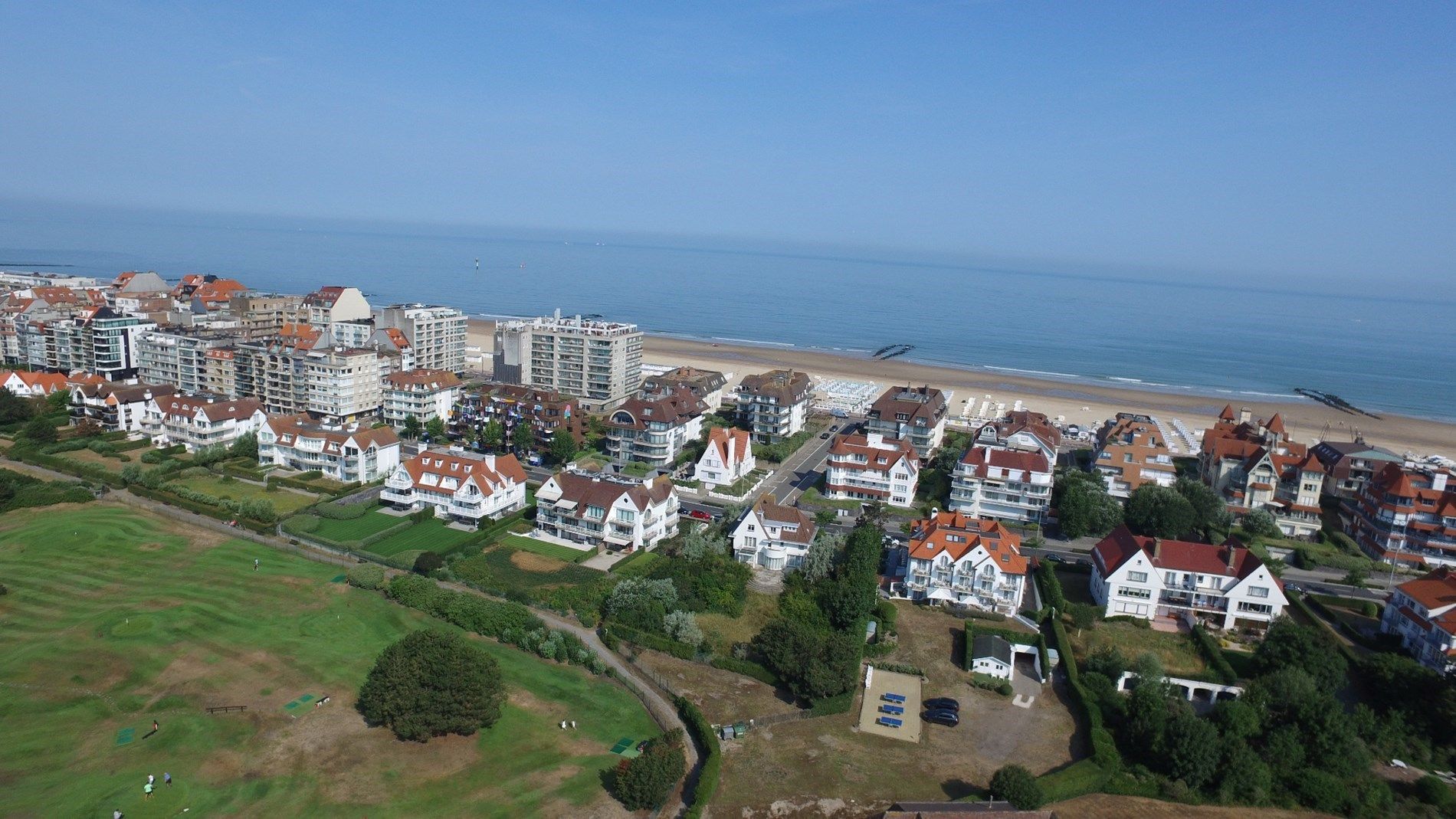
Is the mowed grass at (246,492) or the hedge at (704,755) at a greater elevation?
the hedge at (704,755)

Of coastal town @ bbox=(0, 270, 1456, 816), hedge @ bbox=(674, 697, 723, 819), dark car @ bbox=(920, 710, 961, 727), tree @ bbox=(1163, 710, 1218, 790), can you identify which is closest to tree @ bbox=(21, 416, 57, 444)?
coastal town @ bbox=(0, 270, 1456, 816)

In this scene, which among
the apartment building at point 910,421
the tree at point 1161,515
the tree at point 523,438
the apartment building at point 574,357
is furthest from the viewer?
the apartment building at point 574,357

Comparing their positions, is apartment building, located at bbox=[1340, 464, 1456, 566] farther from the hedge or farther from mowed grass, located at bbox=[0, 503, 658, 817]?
mowed grass, located at bbox=[0, 503, 658, 817]

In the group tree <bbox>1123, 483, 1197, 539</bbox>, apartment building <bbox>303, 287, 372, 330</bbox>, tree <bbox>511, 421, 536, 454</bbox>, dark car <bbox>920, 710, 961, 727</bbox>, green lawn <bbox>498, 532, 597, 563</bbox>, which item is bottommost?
green lawn <bbox>498, 532, 597, 563</bbox>

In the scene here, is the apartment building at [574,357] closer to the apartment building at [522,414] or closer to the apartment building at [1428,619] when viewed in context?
the apartment building at [522,414]

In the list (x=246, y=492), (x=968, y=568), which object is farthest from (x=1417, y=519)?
(x=246, y=492)

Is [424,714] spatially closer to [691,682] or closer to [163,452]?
[691,682]

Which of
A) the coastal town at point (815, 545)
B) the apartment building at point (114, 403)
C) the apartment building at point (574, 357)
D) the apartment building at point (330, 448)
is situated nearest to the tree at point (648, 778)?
the coastal town at point (815, 545)

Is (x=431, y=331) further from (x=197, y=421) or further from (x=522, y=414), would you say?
(x=522, y=414)
